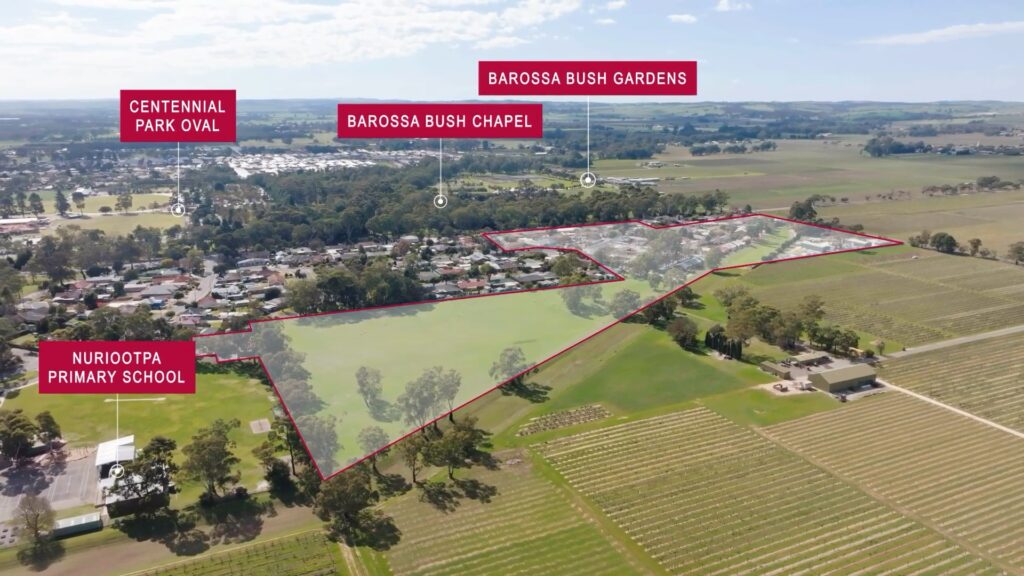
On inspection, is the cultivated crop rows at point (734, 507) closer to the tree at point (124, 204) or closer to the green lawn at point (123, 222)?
the green lawn at point (123, 222)

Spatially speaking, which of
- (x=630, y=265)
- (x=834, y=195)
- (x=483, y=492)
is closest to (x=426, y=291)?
(x=483, y=492)

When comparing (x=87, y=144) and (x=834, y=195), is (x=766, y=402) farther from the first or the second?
(x=87, y=144)

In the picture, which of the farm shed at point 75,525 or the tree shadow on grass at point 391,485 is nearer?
the farm shed at point 75,525

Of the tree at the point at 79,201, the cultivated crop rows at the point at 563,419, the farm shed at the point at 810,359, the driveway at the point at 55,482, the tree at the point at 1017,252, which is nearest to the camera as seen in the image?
the driveway at the point at 55,482

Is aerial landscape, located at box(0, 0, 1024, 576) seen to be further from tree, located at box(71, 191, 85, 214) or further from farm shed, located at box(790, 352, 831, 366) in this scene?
tree, located at box(71, 191, 85, 214)

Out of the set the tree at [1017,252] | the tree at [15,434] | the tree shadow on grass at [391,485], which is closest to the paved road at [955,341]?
the tree at [1017,252]

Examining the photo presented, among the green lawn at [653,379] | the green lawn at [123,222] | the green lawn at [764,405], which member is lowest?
the green lawn at [764,405]
